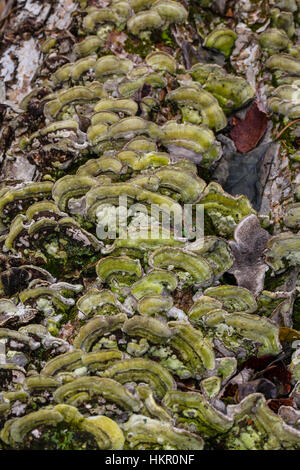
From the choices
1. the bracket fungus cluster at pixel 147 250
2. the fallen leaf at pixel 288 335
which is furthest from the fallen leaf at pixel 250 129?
the fallen leaf at pixel 288 335

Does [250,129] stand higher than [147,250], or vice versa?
[250,129]

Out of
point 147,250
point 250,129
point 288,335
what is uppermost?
point 250,129

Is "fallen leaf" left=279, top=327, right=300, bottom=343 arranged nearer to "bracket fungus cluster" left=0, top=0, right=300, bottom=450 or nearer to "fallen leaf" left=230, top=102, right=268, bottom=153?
"bracket fungus cluster" left=0, top=0, right=300, bottom=450

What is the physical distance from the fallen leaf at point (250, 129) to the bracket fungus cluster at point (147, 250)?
0.26 ft

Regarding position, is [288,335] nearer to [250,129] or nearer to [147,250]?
[147,250]

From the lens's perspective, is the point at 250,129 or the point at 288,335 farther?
the point at 250,129

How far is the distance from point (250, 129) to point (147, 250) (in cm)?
161

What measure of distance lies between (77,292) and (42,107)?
1633 mm

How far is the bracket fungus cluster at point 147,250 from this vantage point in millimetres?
2143

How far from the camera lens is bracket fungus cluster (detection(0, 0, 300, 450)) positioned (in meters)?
2.14

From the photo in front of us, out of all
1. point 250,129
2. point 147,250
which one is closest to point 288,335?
point 147,250

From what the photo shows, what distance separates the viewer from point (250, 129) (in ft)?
12.1
